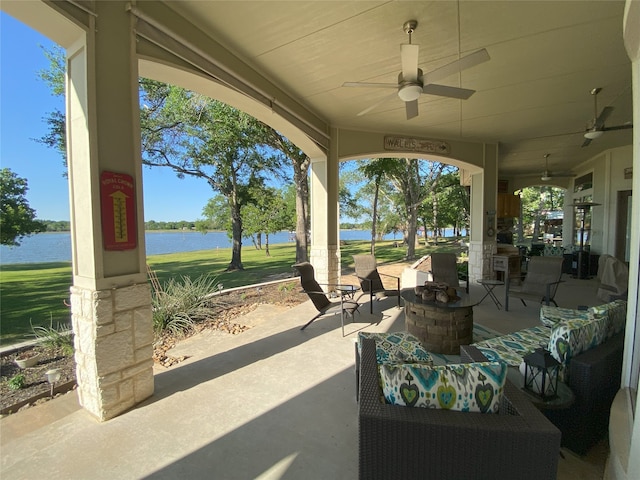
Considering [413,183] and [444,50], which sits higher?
[444,50]

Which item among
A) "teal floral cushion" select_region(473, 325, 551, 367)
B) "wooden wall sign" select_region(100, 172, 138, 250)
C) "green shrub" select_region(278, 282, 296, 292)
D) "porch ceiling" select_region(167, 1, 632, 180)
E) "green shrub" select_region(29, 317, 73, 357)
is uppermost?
"porch ceiling" select_region(167, 1, 632, 180)

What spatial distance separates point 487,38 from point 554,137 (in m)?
5.20

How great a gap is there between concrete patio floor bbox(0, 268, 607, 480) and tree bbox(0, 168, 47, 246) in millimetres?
5306

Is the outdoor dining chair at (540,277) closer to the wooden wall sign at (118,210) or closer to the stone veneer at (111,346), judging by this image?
the stone veneer at (111,346)

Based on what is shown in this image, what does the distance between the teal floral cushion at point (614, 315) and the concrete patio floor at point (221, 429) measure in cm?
87

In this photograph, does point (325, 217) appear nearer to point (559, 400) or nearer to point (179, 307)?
point (179, 307)

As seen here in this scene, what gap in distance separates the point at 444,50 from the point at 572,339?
11.1ft

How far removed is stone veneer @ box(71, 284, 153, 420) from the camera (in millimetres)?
2076

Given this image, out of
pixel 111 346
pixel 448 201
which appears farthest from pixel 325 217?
pixel 448 201

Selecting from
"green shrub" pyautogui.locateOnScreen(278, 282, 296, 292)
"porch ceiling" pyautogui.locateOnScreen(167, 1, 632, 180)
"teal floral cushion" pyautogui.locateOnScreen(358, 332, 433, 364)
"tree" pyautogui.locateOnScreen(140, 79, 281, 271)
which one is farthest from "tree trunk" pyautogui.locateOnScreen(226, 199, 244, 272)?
"teal floral cushion" pyautogui.locateOnScreen(358, 332, 433, 364)

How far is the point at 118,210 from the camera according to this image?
2.19m

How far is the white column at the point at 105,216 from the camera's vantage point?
2.04 metres

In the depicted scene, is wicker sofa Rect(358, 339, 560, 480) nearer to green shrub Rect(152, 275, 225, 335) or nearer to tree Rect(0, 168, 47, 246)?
green shrub Rect(152, 275, 225, 335)

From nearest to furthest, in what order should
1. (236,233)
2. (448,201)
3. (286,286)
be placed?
(286,286), (236,233), (448,201)
